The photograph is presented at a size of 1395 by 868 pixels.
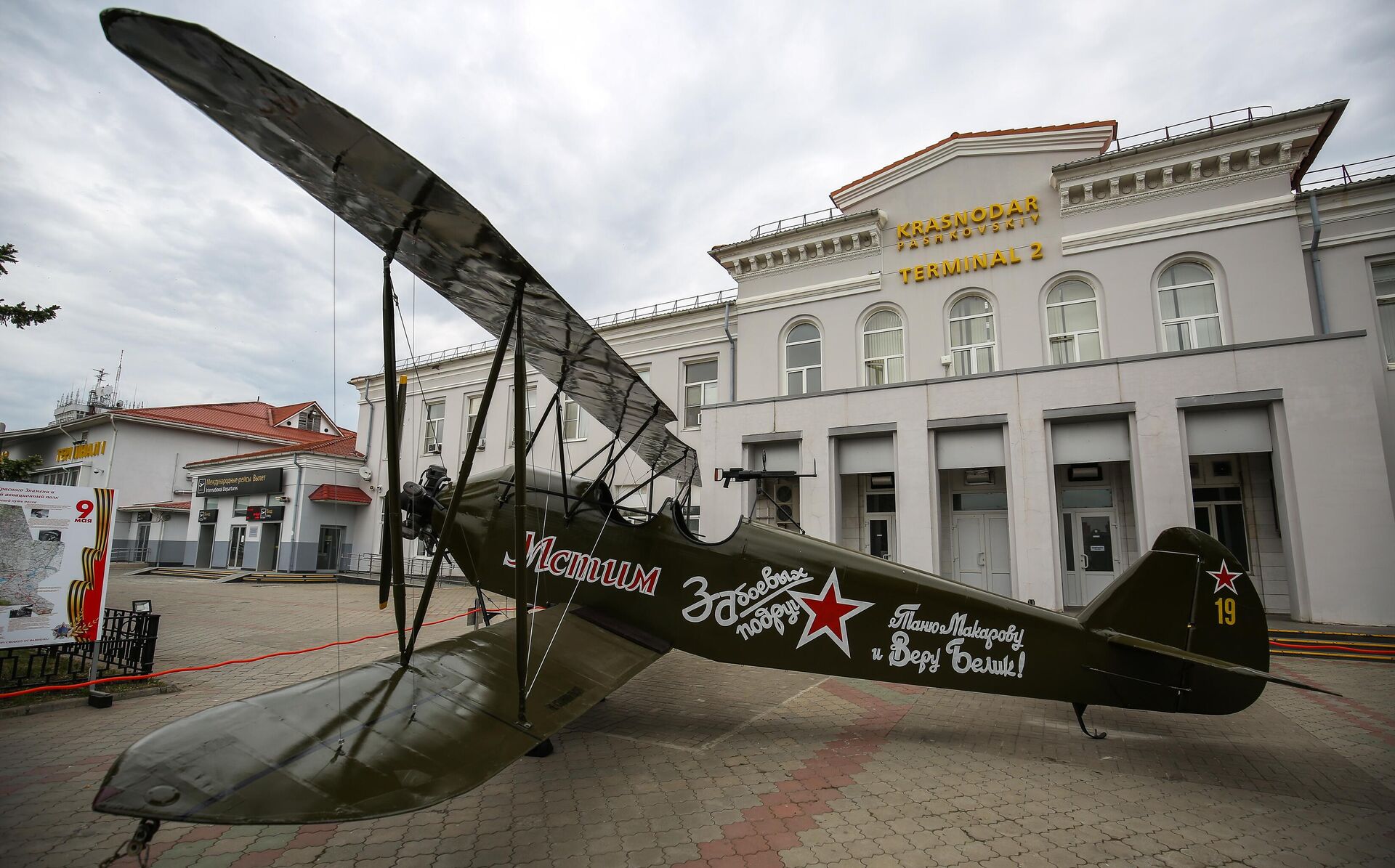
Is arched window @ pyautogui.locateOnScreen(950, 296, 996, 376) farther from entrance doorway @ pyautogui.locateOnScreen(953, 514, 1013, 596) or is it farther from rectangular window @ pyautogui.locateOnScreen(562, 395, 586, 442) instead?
rectangular window @ pyautogui.locateOnScreen(562, 395, 586, 442)

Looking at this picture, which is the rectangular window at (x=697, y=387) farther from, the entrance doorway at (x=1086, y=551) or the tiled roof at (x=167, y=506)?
the tiled roof at (x=167, y=506)

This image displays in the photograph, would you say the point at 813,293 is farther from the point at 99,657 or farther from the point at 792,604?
the point at 99,657

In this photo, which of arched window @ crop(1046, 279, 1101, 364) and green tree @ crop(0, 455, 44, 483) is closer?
green tree @ crop(0, 455, 44, 483)

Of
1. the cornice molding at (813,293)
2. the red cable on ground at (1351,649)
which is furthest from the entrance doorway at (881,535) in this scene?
the red cable on ground at (1351,649)

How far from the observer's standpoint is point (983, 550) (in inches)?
523

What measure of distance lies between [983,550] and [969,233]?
710cm

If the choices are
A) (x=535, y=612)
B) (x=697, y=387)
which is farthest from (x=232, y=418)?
(x=535, y=612)

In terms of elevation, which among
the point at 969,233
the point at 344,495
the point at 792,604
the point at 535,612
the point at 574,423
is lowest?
the point at 535,612

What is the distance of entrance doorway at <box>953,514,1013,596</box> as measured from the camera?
13.0 m

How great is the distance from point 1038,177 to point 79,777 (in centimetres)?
1685

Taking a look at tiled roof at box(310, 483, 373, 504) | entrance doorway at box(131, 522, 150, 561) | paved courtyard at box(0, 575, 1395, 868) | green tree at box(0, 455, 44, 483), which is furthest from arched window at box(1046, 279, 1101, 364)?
entrance doorway at box(131, 522, 150, 561)

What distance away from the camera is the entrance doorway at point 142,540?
102 ft

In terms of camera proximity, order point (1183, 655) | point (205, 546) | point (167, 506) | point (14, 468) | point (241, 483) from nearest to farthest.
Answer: point (1183, 655) → point (14, 468) → point (241, 483) → point (205, 546) → point (167, 506)

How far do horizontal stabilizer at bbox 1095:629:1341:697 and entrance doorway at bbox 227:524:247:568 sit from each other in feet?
102
